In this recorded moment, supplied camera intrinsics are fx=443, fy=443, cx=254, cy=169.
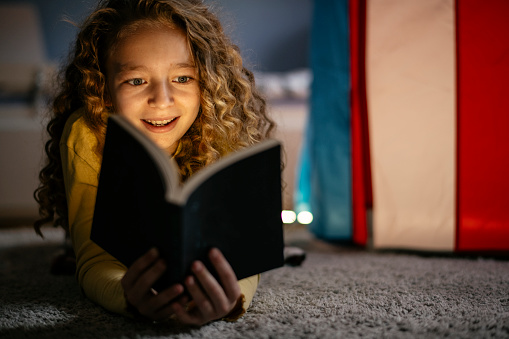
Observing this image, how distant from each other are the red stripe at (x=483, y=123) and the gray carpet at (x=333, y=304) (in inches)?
3.9

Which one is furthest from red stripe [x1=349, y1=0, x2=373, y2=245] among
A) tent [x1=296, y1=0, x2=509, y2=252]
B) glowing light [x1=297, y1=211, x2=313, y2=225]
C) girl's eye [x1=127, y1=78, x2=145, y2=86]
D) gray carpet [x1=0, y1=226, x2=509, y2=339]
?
girl's eye [x1=127, y1=78, x2=145, y2=86]

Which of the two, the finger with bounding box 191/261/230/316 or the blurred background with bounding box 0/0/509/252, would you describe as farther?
the blurred background with bounding box 0/0/509/252

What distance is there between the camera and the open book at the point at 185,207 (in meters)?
0.57

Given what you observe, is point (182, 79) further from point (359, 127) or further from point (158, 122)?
point (359, 127)

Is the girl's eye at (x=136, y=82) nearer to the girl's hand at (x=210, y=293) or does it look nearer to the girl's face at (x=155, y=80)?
the girl's face at (x=155, y=80)

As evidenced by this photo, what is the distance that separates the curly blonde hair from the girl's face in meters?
0.03

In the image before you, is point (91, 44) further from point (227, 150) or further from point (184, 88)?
point (227, 150)

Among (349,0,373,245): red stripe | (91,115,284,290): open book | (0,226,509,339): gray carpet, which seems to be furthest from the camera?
(349,0,373,245): red stripe

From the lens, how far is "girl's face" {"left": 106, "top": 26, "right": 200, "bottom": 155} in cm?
91

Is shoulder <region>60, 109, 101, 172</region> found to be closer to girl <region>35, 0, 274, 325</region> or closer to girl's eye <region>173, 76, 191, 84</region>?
girl <region>35, 0, 274, 325</region>

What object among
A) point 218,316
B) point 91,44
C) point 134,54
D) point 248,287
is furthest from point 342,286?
→ point 91,44

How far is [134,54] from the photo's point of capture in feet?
2.99

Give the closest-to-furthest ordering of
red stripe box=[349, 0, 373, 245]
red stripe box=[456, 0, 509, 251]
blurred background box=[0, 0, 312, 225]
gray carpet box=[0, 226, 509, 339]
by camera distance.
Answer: gray carpet box=[0, 226, 509, 339], red stripe box=[456, 0, 509, 251], red stripe box=[349, 0, 373, 245], blurred background box=[0, 0, 312, 225]

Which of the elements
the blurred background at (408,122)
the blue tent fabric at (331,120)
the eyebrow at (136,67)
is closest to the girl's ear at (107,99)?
the eyebrow at (136,67)
